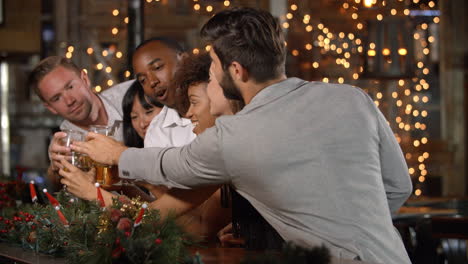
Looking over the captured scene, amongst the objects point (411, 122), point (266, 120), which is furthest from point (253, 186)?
point (411, 122)

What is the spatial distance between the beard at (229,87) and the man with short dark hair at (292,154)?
0.02 metres

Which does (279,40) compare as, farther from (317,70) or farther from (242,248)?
(317,70)

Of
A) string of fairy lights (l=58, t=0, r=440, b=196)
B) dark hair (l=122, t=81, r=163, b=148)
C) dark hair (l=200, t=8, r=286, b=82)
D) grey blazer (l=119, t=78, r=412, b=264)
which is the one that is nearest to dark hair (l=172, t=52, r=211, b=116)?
dark hair (l=200, t=8, r=286, b=82)

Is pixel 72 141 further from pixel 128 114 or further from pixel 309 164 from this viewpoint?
pixel 128 114

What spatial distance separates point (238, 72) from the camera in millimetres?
2242

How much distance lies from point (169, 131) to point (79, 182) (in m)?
0.79

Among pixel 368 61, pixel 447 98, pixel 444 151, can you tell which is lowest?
pixel 444 151

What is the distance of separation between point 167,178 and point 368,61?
15.2 feet

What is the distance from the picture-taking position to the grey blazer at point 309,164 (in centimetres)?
206

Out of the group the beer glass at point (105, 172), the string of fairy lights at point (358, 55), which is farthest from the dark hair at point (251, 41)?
the string of fairy lights at point (358, 55)

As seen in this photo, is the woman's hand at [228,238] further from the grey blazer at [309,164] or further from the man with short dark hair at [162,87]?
the man with short dark hair at [162,87]

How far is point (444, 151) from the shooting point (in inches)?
346

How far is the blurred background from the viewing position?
26.1 ft

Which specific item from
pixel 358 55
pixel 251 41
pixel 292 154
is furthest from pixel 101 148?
pixel 358 55
